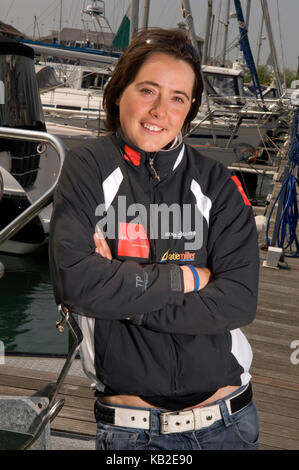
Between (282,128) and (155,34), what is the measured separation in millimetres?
26805

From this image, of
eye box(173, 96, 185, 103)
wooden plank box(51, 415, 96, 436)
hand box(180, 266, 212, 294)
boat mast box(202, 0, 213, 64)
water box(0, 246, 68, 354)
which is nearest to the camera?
hand box(180, 266, 212, 294)

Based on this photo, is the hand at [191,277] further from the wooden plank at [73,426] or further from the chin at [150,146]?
the wooden plank at [73,426]

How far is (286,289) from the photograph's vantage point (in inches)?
216

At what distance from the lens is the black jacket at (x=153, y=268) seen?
61.3 inches

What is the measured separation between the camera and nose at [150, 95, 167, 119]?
173 cm

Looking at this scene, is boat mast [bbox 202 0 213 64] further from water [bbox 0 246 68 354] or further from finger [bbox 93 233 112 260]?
finger [bbox 93 233 112 260]

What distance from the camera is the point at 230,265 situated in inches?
67.9

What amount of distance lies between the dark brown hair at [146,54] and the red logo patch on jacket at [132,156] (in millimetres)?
188

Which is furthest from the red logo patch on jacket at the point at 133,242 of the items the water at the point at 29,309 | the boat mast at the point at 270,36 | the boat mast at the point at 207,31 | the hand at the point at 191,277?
the boat mast at the point at 207,31

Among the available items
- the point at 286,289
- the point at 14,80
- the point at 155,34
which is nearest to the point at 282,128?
the point at 14,80

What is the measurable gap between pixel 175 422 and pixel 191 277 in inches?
15.7

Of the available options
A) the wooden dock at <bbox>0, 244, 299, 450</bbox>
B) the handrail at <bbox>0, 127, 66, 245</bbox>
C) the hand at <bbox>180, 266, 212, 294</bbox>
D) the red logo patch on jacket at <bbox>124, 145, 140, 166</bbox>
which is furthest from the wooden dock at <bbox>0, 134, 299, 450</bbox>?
the red logo patch on jacket at <bbox>124, 145, 140, 166</bbox>

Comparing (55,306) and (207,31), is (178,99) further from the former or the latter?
(207,31)
